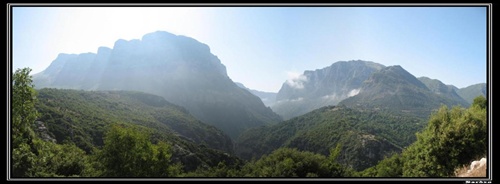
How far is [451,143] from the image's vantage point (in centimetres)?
2883

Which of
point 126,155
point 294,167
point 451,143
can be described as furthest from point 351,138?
point 126,155

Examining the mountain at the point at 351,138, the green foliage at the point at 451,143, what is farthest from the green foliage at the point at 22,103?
the mountain at the point at 351,138

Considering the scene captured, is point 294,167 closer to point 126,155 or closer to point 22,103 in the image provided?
point 126,155

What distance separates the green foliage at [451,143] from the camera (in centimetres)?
2781

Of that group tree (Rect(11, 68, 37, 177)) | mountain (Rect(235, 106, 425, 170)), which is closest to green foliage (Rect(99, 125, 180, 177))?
tree (Rect(11, 68, 37, 177))

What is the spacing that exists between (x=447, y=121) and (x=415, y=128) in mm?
145466

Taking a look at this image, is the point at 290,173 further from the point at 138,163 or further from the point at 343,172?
the point at 138,163

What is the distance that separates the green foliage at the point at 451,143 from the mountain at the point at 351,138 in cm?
7531

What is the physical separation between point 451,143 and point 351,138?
99.5m

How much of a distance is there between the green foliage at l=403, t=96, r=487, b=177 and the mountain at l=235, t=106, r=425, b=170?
75.3 m

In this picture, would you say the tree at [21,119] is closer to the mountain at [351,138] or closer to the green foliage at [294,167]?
the green foliage at [294,167]

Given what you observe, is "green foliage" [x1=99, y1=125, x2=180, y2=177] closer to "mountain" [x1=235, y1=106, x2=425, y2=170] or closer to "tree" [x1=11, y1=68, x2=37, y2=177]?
"tree" [x1=11, y1=68, x2=37, y2=177]

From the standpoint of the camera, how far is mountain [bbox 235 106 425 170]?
110062 millimetres

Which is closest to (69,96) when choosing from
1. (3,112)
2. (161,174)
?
(161,174)
